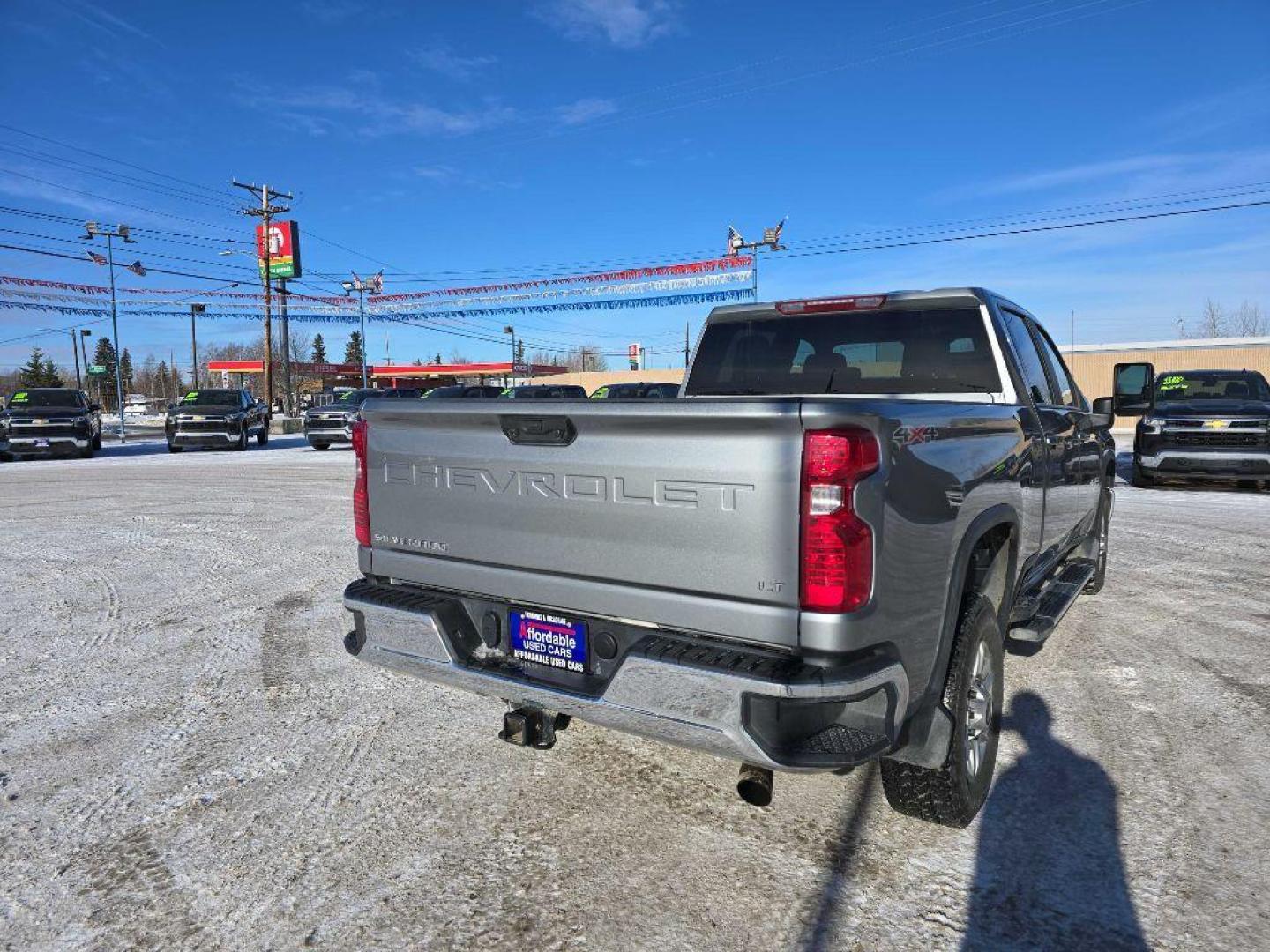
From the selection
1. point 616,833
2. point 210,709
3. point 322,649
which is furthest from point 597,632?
point 322,649

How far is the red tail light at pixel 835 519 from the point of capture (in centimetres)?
231

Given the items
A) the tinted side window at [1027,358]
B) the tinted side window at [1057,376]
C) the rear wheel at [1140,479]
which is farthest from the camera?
the rear wheel at [1140,479]

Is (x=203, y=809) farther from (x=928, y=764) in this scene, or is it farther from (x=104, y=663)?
(x=928, y=764)

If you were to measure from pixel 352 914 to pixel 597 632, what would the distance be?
1.12 m

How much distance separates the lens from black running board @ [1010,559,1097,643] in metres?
3.80

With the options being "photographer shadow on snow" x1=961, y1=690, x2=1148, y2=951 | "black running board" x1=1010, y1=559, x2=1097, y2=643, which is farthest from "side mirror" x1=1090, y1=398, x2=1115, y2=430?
"photographer shadow on snow" x1=961, y1=690, x2=1148, y2=951

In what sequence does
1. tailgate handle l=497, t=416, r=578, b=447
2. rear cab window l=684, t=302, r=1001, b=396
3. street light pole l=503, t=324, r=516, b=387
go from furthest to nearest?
1. street light pole l=503, t=324, r=516, b=387
2. rear cab window l=684, t=302, r=1001, b=396
3. tailgate handle l=497, t=416, r=578, b=447

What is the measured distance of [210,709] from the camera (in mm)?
4113

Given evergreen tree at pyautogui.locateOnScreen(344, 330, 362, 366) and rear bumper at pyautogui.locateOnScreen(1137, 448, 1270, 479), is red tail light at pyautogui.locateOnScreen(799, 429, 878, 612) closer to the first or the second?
rear bumper at pyautogui.locateOnScreen(1137, 448, 1270, 479)

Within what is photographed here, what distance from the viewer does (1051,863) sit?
281cm

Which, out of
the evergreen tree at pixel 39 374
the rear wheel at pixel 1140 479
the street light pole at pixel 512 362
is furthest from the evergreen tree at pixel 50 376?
the rear wheel at pixel 1140 479

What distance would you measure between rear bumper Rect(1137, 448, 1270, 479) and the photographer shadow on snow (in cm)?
1057

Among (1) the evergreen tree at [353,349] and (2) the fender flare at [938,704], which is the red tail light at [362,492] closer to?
(2) the fender flare at [938,704]

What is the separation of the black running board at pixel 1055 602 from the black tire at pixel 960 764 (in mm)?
734
